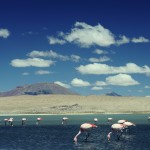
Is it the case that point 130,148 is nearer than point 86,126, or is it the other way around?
point 130,148

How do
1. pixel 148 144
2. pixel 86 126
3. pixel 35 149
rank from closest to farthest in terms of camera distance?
pixel 35 149, pixel 148 144, pixel 86 126

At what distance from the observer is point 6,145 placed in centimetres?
7356

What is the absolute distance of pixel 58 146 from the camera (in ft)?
232

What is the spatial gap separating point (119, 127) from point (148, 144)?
13.8 m

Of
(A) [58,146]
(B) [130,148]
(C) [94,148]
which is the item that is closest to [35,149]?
(A) [58,146]

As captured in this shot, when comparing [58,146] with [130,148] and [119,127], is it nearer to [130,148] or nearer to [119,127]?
A: [130,148]

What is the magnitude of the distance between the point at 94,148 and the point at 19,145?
13664mm

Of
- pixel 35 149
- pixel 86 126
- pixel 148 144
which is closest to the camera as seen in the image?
pixel 35 149

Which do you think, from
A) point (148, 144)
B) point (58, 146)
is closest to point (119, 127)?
point (148, 144)

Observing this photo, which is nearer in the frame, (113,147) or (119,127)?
(113,147)

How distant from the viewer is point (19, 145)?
73.5m

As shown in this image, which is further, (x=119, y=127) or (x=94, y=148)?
(x=119, y=127)

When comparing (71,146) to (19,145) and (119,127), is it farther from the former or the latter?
(119,127)

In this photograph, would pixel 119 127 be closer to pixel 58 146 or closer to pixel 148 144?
pixel 148 144
